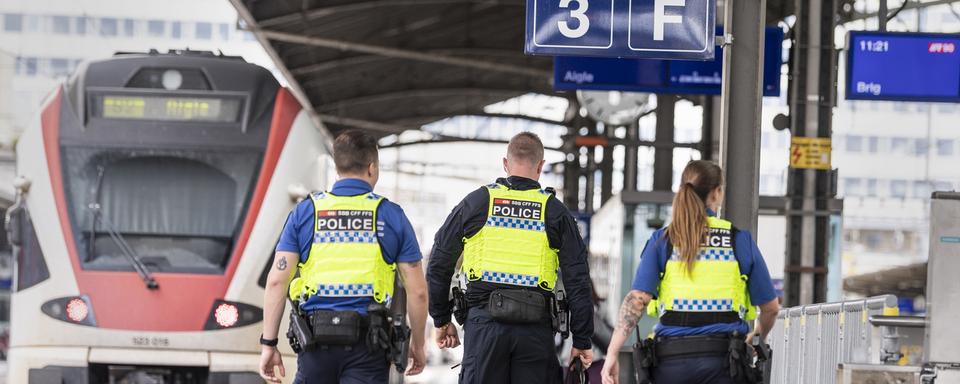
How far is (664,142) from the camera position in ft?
83.7

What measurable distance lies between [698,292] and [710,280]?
0.07 m

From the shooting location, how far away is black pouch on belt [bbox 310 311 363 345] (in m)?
6.93

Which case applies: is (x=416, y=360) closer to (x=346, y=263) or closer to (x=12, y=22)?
(x=346, y=263)

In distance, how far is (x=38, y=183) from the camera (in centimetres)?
1188

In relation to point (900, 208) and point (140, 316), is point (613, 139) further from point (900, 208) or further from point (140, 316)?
point (900, 208)

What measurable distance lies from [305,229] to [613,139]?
18.5m

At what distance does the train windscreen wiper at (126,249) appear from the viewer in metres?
11.6

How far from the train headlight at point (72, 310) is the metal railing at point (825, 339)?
5.11m

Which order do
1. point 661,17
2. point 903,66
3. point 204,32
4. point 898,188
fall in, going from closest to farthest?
point 661,17, point 903,66, point 204,32, point 898,188

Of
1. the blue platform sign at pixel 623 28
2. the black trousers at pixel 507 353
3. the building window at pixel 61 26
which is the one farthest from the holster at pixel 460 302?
the building window at pixel 61 26

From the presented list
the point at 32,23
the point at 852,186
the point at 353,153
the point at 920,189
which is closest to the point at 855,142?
the point at 852,186

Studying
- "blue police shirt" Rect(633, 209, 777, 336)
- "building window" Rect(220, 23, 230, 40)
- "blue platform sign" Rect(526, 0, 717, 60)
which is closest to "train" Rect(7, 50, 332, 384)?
"blue platform sign" Rect(526, 0, 717, 60)

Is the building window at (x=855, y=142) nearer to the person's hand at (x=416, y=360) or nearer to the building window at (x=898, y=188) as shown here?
the building window at (x=898, y=188)

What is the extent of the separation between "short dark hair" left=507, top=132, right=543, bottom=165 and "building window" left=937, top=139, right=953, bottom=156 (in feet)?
280
